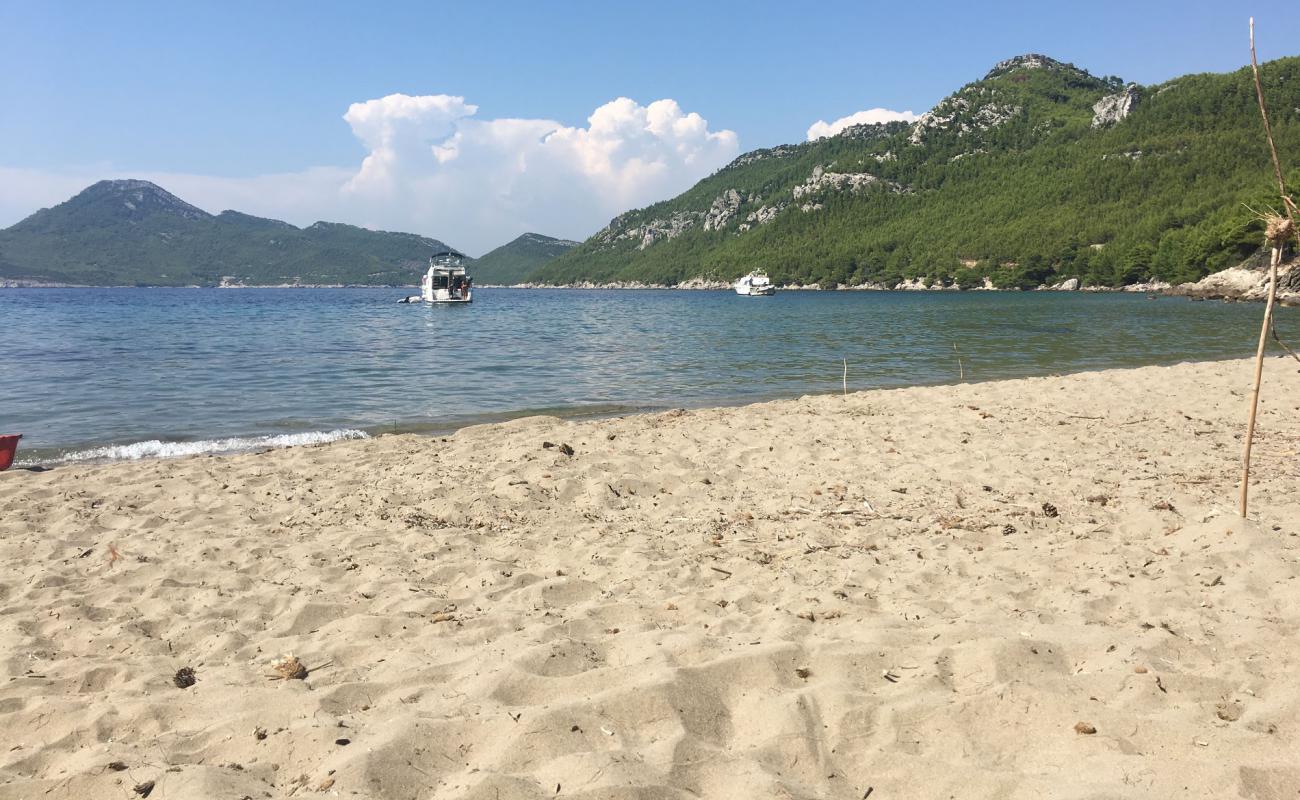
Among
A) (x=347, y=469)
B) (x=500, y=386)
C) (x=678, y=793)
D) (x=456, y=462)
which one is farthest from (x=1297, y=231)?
(x=500, y=386)

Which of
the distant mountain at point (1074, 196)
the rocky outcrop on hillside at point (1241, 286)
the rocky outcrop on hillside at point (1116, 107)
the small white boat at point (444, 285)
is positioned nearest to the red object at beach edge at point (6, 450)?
the small white boat at point (444, 285)

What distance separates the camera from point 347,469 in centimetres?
919

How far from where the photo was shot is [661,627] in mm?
4613

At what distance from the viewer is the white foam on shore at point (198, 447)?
11.0 m

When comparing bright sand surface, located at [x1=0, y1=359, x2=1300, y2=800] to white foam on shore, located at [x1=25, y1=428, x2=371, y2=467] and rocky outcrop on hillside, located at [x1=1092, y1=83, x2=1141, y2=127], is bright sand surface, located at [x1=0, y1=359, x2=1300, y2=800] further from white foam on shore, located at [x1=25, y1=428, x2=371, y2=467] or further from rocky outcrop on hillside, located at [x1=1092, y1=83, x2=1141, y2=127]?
rocky outcrop on hillside, located at [x1=1092, y1=83, x2=1141, y2=127]

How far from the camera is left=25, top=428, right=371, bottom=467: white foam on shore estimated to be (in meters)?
11.0

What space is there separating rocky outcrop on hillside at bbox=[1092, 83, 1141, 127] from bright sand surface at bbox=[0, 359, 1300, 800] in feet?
638

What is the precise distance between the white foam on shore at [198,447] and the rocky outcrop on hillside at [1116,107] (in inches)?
7794

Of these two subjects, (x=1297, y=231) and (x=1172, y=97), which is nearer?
(x=1297, y=231)

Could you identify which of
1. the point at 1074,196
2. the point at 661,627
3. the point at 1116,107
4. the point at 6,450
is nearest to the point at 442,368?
the point at 6,450

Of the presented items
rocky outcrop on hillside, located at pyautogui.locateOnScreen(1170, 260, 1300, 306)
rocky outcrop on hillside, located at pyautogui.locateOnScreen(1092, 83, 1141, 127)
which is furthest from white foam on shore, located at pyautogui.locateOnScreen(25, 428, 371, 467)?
rocky outcrop on hillside, located at pyautogui.locateOnScreen(1092, 83, 1141, 127)

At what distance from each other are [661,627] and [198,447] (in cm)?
1033

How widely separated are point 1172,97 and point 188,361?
194m

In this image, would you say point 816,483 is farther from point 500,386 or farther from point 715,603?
point 500,386
